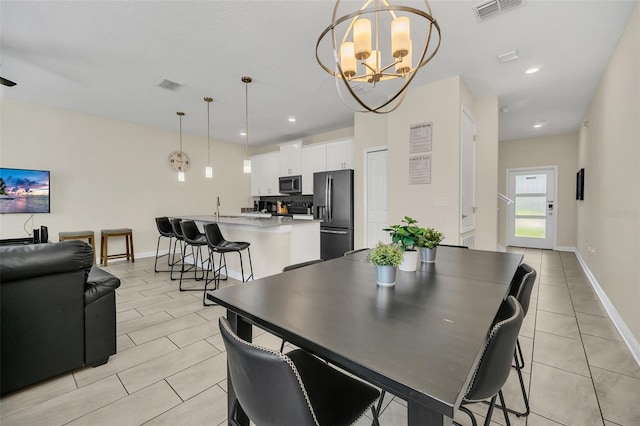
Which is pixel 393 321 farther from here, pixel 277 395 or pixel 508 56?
pixel 508 56

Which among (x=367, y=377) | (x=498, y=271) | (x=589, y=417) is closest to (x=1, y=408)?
(x=367, y=377)

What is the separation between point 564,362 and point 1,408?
3617 millimetres

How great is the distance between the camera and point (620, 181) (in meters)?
2.63

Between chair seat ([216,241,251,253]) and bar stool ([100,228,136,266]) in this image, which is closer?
chair seat ([216,241,251,253])

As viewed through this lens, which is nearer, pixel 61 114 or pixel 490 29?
pixel 490 29

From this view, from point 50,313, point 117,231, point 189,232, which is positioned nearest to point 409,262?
point 50,313

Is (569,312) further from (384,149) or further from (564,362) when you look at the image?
(384,149)

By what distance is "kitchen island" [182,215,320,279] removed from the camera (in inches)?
142

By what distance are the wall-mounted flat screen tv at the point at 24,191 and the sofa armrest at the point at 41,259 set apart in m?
3.91

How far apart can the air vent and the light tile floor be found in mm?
2832

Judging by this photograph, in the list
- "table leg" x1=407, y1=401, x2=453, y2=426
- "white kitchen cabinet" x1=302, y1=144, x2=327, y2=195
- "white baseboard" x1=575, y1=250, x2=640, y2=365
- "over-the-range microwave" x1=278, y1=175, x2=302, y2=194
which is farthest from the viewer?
"over-the-range microwave" x1=278, y1=175, x2=302, y2=194

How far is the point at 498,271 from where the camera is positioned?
1641 mm

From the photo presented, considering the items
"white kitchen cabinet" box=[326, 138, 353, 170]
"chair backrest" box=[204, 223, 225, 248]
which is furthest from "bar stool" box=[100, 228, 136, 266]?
"white kitchen cabinet" box=[326, 138, 353, 170]

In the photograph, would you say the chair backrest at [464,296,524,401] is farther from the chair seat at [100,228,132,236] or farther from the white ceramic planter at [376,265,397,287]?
the chair seat at [100,228,132,236]
